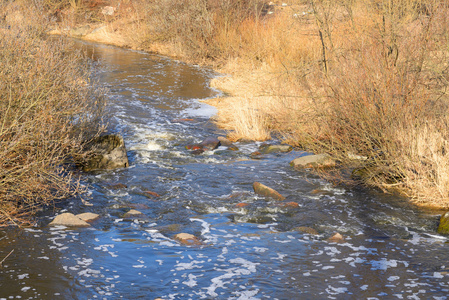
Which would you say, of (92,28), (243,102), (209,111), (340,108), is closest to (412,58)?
(340,108)

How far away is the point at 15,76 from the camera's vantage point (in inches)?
241

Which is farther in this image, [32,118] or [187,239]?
[32,118]

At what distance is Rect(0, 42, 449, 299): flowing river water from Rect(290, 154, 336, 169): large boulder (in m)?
0.28

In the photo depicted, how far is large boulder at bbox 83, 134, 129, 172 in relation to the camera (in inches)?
329

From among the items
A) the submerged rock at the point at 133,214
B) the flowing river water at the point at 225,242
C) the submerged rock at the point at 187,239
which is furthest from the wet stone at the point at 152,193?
the submerged rock at the point at 187,239

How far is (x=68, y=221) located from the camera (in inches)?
235

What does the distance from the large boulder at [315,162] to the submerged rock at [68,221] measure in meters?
4.22

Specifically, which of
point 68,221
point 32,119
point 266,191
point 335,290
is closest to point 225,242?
point 335,290

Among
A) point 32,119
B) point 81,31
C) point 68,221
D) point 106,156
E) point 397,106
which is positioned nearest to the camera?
point 68,221

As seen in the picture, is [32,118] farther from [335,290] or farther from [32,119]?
[335,290]

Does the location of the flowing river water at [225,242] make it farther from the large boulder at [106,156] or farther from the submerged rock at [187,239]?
the large boulder at [106,156]

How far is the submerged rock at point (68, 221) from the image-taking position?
593cm

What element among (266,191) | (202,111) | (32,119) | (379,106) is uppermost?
(32,119)

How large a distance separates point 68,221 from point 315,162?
15.2 feet
